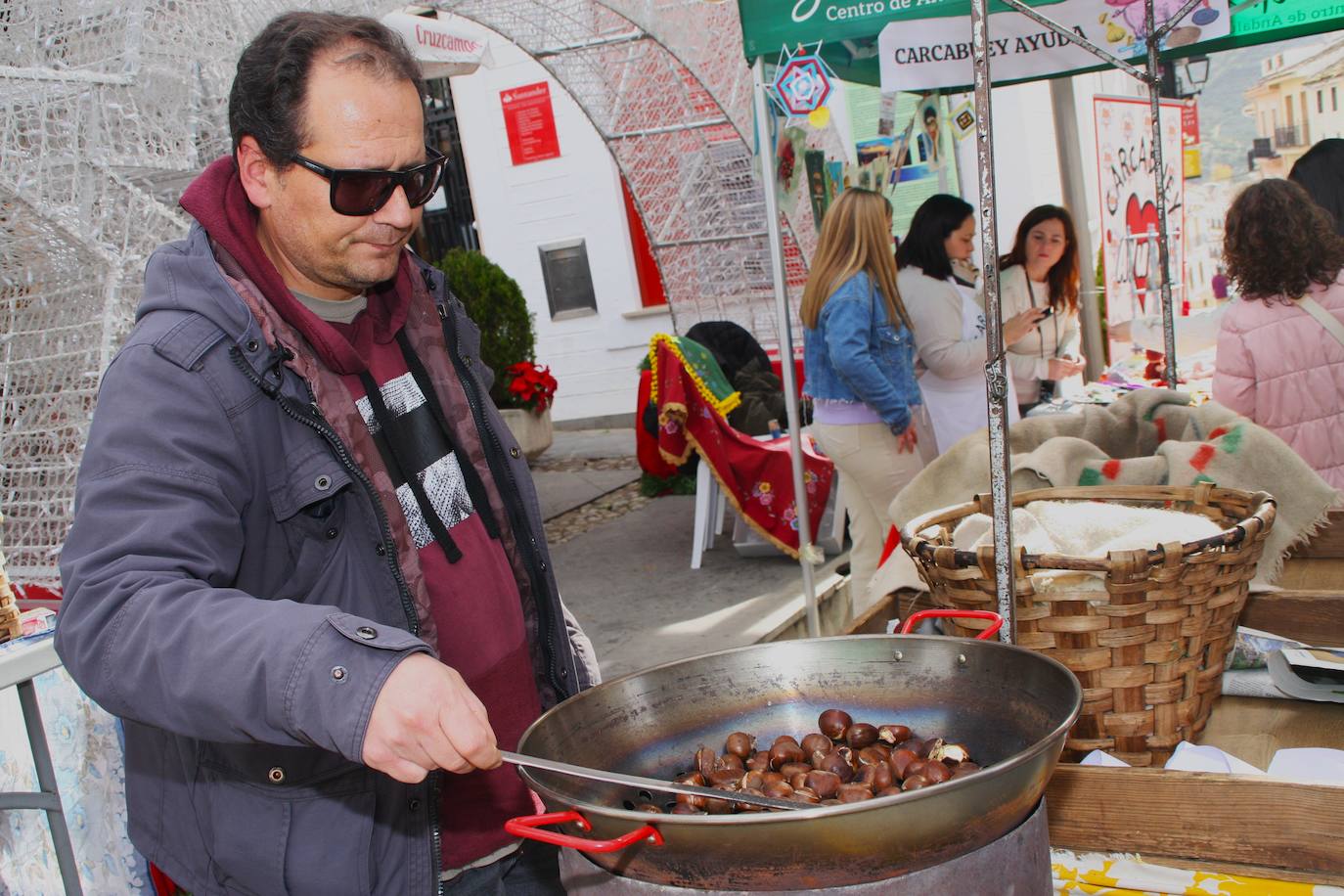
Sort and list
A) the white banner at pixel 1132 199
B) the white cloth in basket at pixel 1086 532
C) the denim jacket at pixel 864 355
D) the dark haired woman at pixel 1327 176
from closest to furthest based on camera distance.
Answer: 1. the white cloth in basket at pixel 1086 532
2. the denim jacket at pixel 864 355
3. the dark haired woman at pixel 1327 176
4. the white banner at pixel 1132 199

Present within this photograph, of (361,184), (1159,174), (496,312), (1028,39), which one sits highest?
(1028,39)

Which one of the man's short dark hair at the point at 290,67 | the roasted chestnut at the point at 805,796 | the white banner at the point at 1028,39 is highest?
A: the white banner at the point at 1028,39

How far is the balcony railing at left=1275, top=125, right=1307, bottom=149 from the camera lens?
42.4 ft

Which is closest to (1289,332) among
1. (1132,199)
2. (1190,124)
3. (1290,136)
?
(1132,199)

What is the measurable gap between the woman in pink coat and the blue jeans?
314 centimetres

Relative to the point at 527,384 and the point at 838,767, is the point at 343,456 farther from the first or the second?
the point at 527,384

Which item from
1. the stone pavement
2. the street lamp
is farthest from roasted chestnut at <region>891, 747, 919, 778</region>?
the street lamp

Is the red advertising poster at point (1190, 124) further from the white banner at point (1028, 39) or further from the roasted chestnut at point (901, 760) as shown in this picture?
the roasted chestnut at point (901, 760)

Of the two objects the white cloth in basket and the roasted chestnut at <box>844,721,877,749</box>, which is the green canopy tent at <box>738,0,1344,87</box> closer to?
the white cloth in basket

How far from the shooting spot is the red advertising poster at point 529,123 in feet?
37.0

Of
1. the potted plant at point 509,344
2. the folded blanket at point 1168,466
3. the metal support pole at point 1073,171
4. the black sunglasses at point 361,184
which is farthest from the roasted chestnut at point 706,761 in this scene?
the potted plant at point 509,344

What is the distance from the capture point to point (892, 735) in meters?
1.33

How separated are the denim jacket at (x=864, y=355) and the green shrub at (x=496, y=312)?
4.89 meters

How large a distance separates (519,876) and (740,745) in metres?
0.56
